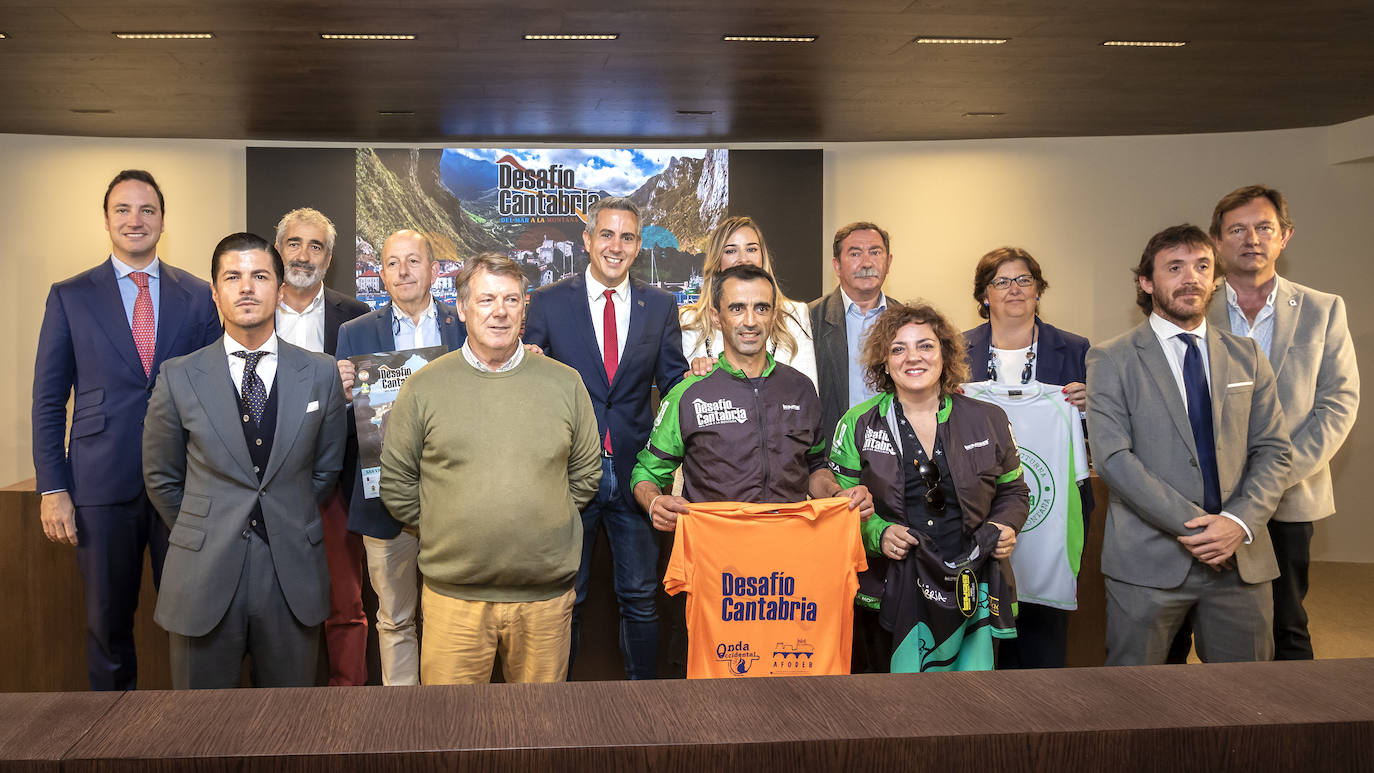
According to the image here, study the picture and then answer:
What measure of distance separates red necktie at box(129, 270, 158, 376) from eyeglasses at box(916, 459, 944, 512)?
2713mm

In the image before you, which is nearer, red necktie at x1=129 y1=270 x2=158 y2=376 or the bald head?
red necktie at x1=129 y1=270 x2=158 y2=376

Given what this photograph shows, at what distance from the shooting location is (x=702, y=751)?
4.00ft

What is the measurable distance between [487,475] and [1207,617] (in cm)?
242

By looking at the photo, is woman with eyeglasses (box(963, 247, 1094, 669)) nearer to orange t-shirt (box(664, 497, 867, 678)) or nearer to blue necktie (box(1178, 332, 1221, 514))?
blue necktie (box(1178, 332, 1221, 514))

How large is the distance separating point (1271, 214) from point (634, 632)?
9.89 ft

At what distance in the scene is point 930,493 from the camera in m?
3.00

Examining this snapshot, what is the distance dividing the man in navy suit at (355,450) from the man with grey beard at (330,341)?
0.08m

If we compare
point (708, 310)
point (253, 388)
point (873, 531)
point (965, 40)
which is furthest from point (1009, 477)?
point (965, 40)

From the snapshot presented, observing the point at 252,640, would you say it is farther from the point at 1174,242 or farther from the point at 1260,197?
the point at 1260,197

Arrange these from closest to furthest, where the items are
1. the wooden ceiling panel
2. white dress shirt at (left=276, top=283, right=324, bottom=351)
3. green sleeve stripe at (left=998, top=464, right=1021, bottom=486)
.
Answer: green sleeve stripe at (left=998, top=464, right=1021, bottom=486) → white dress shirt at (left=276, top=283, right=324, bottom=351) → the wooden ceiling panel

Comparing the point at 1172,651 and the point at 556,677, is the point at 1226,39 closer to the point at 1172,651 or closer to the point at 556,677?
the point at 1172,651

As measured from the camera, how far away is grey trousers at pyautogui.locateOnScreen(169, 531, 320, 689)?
111 inches

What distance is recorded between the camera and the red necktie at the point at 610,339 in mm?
3736

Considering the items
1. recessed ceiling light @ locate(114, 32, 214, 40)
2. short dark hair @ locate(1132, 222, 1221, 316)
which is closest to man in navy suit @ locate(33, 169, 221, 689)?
recessed ceiling light @ locate(114, 32, 214, 40)
